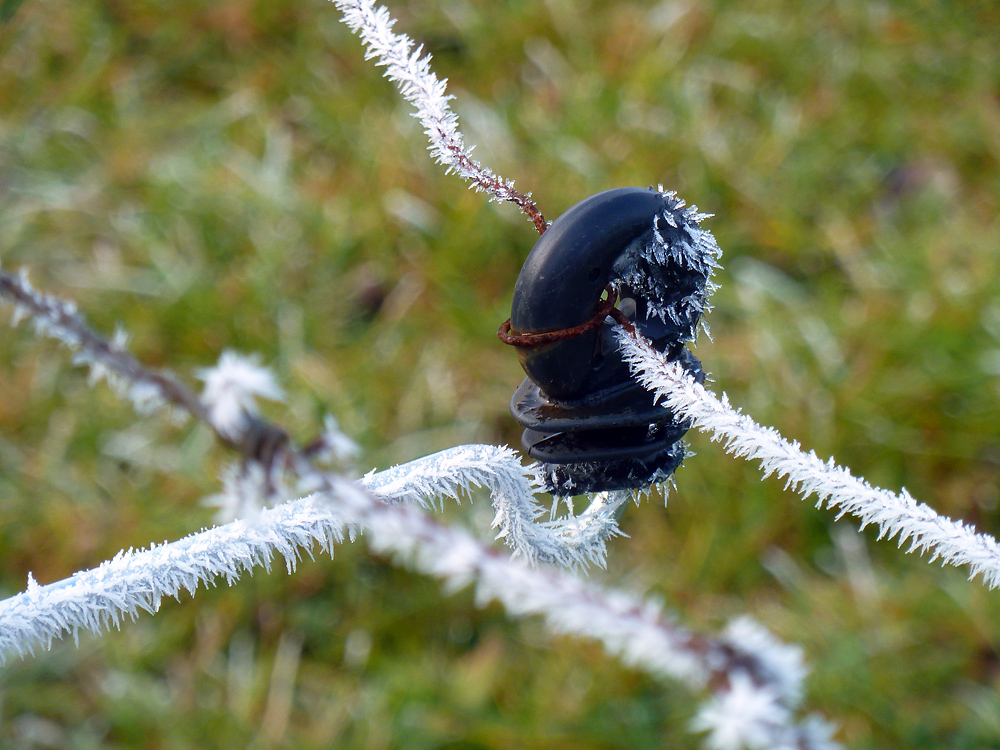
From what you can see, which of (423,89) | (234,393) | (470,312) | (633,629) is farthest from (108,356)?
(470,312)

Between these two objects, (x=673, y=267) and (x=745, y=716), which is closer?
(x=745, y=716)

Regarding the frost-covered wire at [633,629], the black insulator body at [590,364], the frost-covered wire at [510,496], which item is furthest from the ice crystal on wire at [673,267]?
the frost-covered wire at [633,629]

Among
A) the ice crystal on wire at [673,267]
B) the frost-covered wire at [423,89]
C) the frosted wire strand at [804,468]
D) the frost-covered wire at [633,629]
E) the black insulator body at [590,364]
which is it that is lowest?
the frost-covered wire at [633,629]

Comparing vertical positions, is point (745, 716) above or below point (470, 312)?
below

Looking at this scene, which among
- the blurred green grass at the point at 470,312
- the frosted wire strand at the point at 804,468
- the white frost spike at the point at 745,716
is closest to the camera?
the white frost spike at the point at 745,716

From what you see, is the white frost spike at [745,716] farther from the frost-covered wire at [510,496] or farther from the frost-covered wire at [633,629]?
the frost-covered wire at [510,496]

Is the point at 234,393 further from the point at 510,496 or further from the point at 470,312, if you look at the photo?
the point at 470,312

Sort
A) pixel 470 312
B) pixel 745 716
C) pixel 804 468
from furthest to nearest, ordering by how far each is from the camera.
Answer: pixel 470 312 < pixel 804 468 < pixel 745 716
